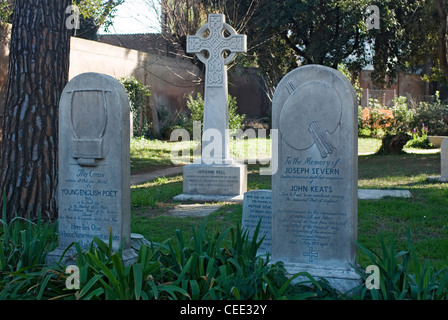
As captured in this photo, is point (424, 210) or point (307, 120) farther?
point (424, 210)

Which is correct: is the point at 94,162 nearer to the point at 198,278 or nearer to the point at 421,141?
the point at 198,278

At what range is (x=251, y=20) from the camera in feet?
56.3

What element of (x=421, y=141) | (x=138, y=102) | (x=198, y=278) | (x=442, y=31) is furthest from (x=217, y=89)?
(x=421, y=141)

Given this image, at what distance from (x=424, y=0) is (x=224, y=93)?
1006 cm

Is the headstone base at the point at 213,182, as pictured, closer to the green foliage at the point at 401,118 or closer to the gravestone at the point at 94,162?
the gravestone at the point at 94,162

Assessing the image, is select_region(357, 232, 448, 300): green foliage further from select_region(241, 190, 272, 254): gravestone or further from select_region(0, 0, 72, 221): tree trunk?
select_region(0, 0, 72, 221): tree trunk

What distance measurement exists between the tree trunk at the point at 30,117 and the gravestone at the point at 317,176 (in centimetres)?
357

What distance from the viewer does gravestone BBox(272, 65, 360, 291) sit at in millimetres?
4668

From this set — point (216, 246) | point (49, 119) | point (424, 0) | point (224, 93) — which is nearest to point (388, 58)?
point (424, 0)

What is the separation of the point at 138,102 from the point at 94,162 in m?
15.2

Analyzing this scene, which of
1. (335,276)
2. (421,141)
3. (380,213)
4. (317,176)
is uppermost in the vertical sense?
(421,141)

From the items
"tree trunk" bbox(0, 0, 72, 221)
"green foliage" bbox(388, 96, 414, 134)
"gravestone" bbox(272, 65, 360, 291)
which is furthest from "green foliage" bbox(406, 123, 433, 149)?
"gravestone" bbox(272, 65, 360, 291)

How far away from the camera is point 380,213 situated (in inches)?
322
